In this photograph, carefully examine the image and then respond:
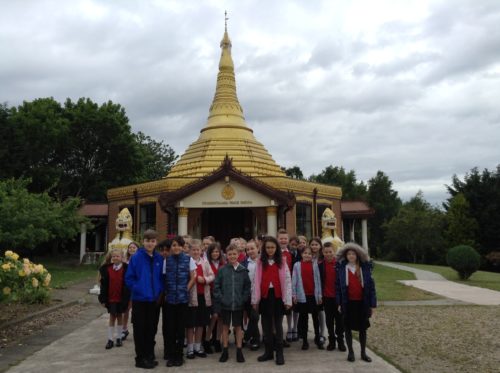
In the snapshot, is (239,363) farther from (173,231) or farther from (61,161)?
(61,161)

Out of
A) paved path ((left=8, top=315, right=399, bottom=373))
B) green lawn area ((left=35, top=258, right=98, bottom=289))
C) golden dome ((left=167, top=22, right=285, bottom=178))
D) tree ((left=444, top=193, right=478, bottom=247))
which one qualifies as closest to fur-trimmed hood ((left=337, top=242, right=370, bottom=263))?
paved path ((left=8, top=315, right=399, bottom=373))

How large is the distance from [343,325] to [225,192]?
13.5 m

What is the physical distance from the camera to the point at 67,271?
2270 cm

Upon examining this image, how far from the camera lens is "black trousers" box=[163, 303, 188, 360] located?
6.74 m

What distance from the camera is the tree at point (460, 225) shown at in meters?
33.1

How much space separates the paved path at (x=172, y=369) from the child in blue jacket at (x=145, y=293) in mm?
329

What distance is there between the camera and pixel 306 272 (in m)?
7.87

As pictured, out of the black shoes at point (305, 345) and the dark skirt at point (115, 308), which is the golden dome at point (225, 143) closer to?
the dark skirt at point (115, 308)

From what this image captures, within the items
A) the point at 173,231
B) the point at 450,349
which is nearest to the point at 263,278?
the point at 450,349

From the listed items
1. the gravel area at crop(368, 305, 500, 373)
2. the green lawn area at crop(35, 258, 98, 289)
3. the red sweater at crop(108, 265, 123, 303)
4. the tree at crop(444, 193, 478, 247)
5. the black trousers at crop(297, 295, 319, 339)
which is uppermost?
the tree at crop(444, 193, 478, 247)

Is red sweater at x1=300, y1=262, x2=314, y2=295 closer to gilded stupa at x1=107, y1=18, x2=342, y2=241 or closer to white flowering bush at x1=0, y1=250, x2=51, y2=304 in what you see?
white flowering bush at x1=0, y1=250, x2=51, y2=304

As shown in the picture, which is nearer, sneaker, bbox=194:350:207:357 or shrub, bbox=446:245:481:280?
sneaker, bbox=194:350:207:357

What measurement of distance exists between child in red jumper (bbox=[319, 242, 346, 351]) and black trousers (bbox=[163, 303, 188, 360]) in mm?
2245

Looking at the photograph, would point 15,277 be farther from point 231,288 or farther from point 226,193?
point 226,193
